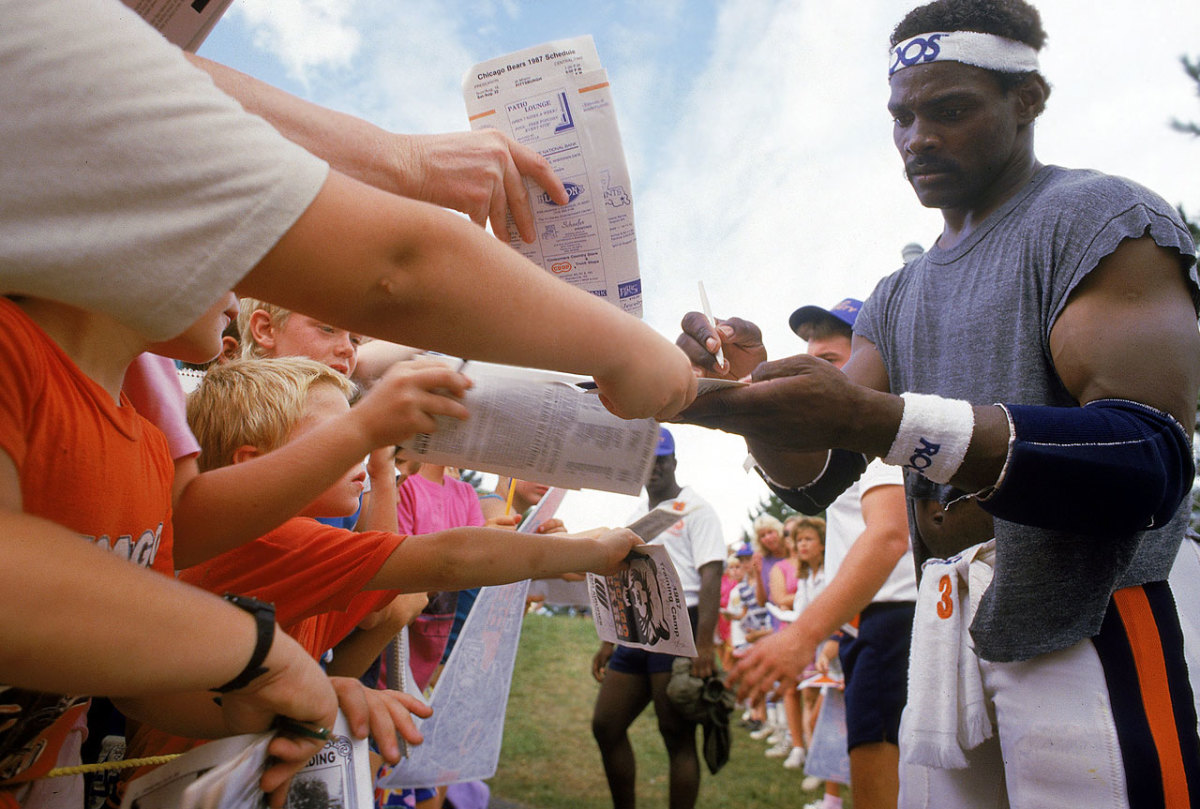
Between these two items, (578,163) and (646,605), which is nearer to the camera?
(578,163)

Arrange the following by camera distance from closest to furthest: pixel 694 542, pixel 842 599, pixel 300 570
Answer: pixel 300 570
pixel 842 599
pixel 694 542

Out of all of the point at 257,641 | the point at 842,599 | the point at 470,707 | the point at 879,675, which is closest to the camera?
the point at 257,641

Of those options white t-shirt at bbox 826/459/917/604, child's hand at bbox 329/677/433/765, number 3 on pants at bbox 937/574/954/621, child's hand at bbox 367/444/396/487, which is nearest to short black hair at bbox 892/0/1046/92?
number 3 on pants at bbox 937/574/954/621

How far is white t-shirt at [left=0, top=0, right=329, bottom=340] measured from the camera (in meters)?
0.65

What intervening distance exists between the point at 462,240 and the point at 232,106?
247 millimetres

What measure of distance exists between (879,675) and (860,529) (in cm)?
65

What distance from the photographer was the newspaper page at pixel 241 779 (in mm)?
954

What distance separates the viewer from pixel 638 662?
448 cm

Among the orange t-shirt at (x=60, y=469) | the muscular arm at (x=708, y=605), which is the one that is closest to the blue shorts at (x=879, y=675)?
the muscular arm at (x=708, y=605)

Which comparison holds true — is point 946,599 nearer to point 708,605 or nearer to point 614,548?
point 614,548

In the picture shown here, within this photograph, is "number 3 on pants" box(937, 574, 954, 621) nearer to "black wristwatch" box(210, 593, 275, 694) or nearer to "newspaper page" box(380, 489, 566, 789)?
"newspaper page" box(380, 489, 566, 789)

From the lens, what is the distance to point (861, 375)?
2180 millimetres

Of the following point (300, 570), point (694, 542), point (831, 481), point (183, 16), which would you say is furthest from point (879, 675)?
point (183, 16)

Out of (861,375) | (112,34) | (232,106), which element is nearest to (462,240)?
(232,106)
